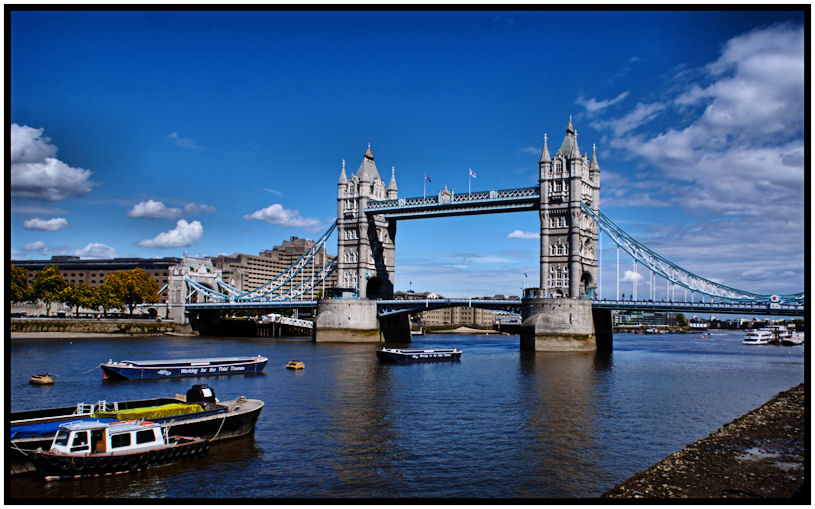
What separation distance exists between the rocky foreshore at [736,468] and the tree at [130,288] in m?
113

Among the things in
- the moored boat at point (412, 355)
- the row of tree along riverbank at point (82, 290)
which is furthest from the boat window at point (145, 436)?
the row of tree along riverbank at point (82, 290)

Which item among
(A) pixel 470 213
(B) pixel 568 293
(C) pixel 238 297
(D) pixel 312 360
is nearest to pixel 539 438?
(D) pixel 312 360

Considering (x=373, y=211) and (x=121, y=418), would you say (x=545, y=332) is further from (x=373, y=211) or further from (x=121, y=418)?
(x=121, y=418)

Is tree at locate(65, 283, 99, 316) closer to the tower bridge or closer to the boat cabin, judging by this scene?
the tower bridge

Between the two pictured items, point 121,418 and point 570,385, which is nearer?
point 121,418

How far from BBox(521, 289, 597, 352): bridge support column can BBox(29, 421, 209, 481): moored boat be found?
54.1m

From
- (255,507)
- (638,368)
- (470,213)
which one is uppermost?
(470,213)

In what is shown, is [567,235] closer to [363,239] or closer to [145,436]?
[363,239]

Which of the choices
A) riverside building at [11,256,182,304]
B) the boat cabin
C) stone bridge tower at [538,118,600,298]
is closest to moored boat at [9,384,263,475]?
the boat cabin

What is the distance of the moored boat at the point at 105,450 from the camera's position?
21078 millimetres

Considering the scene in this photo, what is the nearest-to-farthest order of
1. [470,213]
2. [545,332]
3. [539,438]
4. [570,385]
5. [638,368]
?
[539,438], [570,385], [638,368], [545,332], [470,213]

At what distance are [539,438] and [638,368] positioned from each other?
1345 inches

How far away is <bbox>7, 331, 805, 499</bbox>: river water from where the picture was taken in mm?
21062

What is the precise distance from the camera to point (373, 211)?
101m
